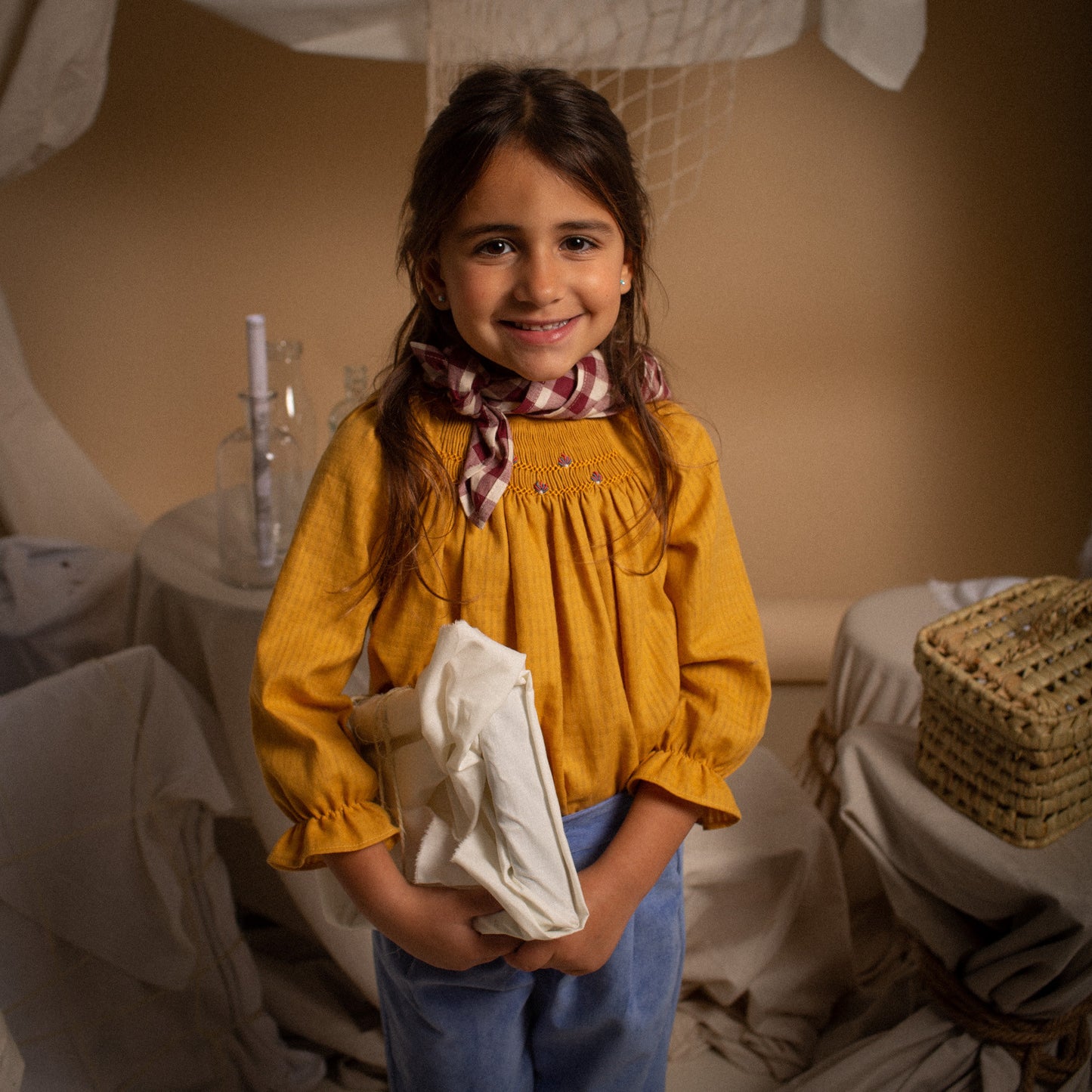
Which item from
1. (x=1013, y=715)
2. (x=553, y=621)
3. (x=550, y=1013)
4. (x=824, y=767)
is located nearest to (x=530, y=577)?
(x=553, y=621)

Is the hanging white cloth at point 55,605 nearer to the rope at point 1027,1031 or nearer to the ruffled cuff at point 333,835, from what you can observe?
the ruffled cuff at point 333,835

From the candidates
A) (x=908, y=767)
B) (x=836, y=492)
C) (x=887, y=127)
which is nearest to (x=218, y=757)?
(x=908, y=767)

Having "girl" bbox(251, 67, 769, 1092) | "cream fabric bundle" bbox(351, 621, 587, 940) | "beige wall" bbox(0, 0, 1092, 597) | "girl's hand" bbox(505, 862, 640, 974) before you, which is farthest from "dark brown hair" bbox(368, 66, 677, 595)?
"beige wall" bbox(0, 0, 1092, 597)

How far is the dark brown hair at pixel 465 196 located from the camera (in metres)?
0.77

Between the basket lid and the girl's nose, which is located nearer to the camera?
the girl's nose

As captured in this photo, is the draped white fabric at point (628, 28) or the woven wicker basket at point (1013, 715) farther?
the draped white fabric at point (628, 28)

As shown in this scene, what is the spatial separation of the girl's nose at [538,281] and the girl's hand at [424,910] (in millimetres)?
413

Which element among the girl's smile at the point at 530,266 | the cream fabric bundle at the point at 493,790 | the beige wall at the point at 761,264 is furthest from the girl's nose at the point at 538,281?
the beige wall at the point at 761,264

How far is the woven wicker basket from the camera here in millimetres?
1142

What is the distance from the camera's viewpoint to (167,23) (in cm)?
193

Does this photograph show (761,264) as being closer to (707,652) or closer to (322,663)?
(707,652)

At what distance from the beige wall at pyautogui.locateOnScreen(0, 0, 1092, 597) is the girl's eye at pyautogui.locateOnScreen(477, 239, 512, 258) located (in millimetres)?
1123

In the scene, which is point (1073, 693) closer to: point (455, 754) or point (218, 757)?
point (455, 754)

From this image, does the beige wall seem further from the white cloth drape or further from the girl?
the girl
